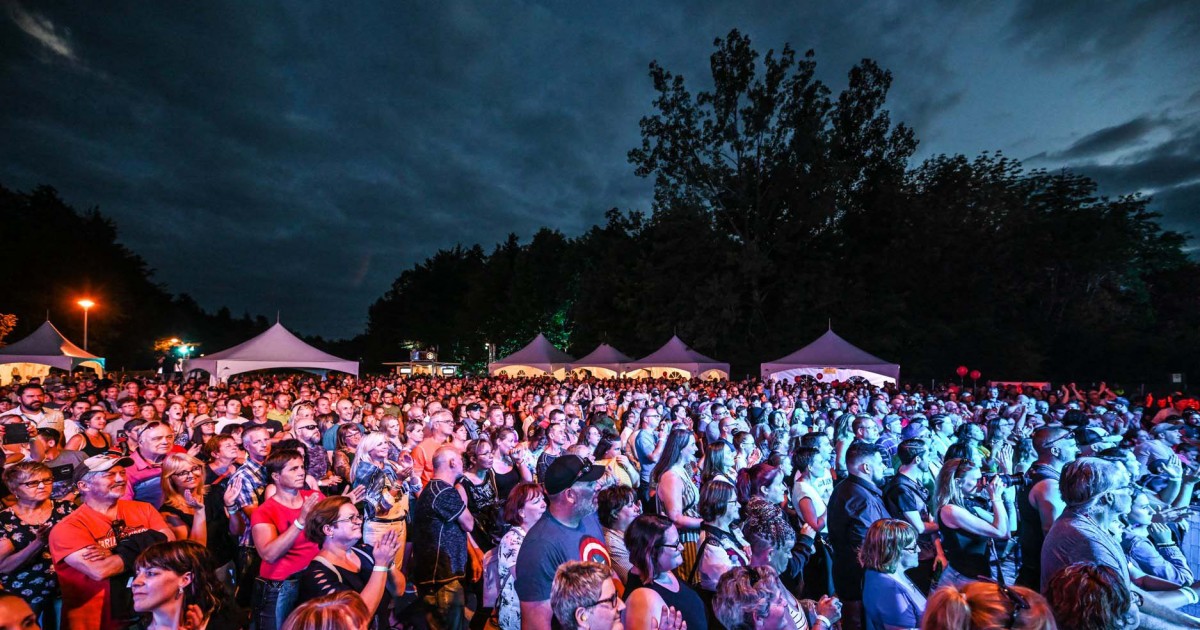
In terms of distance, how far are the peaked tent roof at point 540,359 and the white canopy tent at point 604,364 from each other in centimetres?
73

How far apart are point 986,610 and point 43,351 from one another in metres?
27.9

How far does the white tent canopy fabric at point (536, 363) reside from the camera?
2805 cm

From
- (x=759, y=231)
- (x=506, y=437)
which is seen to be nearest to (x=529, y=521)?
(x=506, y=437)

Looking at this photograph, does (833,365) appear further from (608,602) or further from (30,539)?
(30,539)

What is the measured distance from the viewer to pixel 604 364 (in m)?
27.9

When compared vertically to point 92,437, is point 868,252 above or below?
above

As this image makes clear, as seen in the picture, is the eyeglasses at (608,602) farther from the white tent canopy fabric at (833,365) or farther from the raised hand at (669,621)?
the white tent canopy fabric at (833,365)

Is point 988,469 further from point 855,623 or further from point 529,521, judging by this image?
point 529,521

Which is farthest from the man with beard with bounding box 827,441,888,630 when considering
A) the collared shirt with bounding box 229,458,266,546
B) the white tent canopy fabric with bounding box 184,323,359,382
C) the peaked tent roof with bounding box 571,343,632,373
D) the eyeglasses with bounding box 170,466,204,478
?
the peaked tent roof with bounding box 571,343,632,373

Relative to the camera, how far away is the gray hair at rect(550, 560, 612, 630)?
2.12m

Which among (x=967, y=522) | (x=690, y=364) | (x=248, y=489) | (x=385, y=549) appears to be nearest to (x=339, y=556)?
(x=385, y=549)

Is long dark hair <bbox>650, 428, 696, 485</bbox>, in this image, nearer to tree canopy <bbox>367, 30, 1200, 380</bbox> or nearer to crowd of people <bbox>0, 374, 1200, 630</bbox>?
crowd of people <bbox>0, 374, 1200, 630</bbox>

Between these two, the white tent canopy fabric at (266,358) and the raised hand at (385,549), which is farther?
the white tent canopy fabric at (266,358)

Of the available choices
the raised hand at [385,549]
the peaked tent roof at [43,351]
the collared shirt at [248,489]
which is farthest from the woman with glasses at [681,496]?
the peaked tent roof at [43,351]
